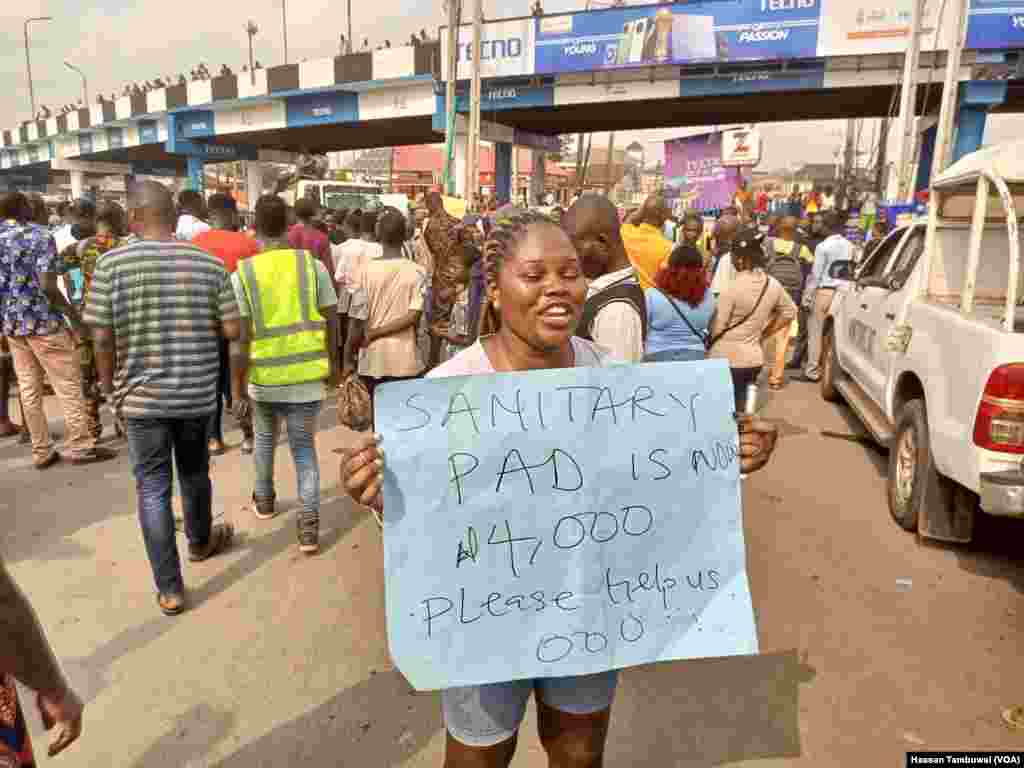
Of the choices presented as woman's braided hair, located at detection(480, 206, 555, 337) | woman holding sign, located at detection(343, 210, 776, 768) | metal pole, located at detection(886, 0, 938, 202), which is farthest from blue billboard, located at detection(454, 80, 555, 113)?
woman holding sign, located at detection(343, 210, 776, 768)

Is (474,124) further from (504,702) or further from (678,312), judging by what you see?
(504,702)

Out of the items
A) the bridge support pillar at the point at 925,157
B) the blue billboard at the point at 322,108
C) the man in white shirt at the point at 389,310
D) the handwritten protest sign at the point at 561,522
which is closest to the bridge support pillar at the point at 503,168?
the blue billboard at the point at 322,108

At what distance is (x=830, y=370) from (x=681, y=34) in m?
15.2

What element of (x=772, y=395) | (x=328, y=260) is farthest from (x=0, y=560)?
(x=772, y=395)

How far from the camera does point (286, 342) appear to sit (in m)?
3.68

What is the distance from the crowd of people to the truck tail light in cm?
133

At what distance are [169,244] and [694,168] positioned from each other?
12.4m

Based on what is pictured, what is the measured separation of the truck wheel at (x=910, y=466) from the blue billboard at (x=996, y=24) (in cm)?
1753

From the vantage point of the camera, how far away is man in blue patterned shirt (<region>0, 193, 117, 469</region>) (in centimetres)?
471

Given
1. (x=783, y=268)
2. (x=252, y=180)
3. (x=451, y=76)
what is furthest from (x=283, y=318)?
(x=252, y=180)

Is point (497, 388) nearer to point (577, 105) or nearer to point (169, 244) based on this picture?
point (169, 244)

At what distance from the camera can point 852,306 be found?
257 inches

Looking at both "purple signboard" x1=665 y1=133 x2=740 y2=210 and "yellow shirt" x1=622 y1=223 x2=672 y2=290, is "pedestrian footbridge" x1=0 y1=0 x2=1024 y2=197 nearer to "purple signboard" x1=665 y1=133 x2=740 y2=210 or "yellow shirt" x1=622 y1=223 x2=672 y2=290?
"purple signboard" x1=665 y1=133 x2=740 y2=210

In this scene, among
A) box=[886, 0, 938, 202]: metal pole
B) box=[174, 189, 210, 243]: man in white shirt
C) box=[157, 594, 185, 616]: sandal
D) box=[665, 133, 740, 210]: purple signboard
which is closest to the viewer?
box=[157, 594, 185, 616]: sandal
